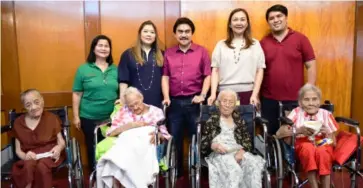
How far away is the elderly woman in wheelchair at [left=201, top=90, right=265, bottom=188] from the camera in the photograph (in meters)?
2.37

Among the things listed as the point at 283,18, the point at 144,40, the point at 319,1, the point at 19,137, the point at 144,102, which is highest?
the point at 319,1

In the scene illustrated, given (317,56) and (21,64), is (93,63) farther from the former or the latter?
(317,56)

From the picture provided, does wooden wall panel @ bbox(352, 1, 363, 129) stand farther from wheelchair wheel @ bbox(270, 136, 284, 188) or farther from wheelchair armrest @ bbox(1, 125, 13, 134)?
wheelchair armrest @ bbox(1, 125, 13, 134)

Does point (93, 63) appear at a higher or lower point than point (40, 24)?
lower

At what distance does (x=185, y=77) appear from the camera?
2.89m

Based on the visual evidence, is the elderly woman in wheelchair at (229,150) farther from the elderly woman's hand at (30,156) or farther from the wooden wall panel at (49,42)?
the wooden wall panel at (49,42)

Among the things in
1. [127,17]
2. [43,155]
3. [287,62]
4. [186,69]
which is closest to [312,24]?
[287,62]

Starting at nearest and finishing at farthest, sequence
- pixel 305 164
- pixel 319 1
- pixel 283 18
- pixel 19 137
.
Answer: pixel 305 164, pixel 19 137, pixel 283 18, pixel 319 1

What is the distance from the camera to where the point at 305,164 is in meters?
2.41

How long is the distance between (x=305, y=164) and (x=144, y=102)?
1.44 meters

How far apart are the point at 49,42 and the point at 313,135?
259 cm

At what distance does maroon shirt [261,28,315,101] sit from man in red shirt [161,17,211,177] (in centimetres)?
58

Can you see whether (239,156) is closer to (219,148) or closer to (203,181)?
(219,148)

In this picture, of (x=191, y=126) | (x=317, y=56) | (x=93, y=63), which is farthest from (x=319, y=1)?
(x=93, y=63)
